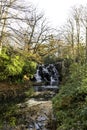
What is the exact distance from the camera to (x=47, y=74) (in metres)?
35.4

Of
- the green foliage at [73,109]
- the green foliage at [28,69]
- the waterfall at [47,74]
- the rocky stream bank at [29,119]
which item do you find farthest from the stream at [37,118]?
the waterfall at [47,74]

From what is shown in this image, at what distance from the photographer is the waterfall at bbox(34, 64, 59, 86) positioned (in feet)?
112

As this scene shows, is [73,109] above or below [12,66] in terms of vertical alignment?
below

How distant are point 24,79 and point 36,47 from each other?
1262 centimetres

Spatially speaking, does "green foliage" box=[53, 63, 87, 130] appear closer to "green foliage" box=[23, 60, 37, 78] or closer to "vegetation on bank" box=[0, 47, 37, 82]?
"vegetation on bank" box=[0, 47, 37, 82]

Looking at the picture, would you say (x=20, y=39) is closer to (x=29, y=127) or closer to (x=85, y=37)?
(x=29, y=127)

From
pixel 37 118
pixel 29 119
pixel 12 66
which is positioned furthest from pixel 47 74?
pixel 29 119

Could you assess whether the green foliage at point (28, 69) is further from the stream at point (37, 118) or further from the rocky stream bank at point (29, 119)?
the rocky stream bank at point (29, 119)

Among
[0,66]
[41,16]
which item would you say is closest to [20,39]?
[0,66]

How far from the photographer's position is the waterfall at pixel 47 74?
1339 inches

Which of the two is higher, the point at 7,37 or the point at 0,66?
the point at 7,37

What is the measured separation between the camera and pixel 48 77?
115 ft

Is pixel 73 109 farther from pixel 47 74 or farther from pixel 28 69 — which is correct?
pixel 47 74

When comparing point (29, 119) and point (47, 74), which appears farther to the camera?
point (47, 74)
